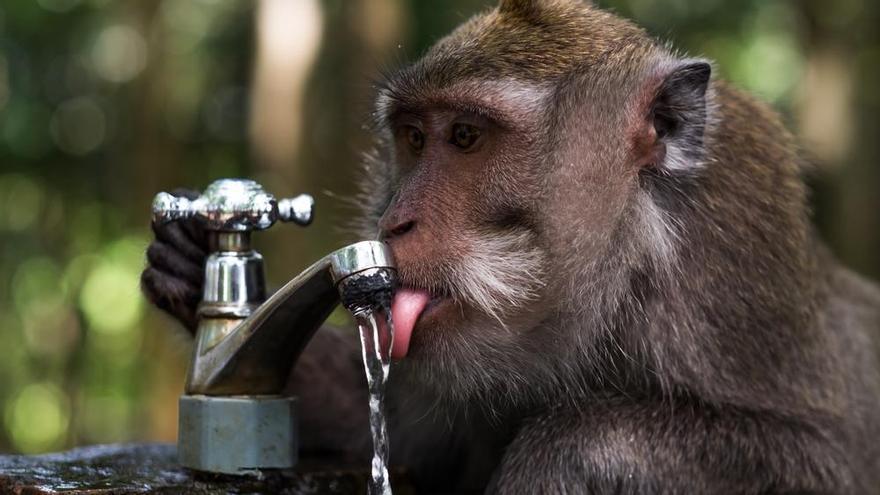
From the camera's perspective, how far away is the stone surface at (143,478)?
2.81 metres

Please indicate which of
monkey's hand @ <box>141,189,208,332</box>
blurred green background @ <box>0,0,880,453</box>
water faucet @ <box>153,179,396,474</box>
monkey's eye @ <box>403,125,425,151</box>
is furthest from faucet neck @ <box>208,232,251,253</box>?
blurred green background @ <box>0,0,880,453</box>

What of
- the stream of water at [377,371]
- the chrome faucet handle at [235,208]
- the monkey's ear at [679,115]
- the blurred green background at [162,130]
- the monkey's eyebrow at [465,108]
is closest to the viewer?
the stream of water at [377,371]

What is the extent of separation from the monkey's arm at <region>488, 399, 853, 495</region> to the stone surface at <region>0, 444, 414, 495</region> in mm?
435

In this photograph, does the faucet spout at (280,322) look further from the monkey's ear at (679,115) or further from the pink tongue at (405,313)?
the monkey's ear at (679,115)

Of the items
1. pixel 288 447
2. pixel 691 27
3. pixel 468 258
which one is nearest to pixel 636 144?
pixel 468 258

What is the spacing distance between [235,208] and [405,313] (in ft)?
1.68

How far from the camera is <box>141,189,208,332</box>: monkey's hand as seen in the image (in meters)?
3.63

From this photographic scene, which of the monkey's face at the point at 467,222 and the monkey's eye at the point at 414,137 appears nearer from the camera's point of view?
the monkey's face at the point at 467,222

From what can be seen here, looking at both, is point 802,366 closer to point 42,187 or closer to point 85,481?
point 85,481

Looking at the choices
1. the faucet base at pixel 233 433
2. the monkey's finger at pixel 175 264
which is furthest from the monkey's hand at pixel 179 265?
the faucet base at pixel 233 433

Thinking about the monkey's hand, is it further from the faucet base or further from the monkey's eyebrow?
the monkey's eyebrow

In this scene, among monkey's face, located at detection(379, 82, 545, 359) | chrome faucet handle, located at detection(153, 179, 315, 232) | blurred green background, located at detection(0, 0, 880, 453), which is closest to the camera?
chrome faucet handle, located at detection(153, 179, 315, 232)

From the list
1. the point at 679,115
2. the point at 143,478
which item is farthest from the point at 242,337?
the point at 679,115

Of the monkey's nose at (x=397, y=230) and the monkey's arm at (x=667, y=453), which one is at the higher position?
the monkey's nose at (x=397, y=230)
